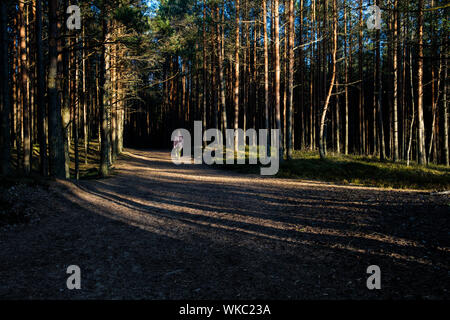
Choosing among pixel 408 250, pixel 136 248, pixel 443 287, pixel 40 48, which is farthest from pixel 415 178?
pixel 40 48

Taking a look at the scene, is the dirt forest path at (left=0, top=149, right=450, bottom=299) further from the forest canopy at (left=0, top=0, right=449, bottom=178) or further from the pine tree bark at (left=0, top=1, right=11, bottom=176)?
the forest canopy at (left=0, top=0, right=449, bottom=178)

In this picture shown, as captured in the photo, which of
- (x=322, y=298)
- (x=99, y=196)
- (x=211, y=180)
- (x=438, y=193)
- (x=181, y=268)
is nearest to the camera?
(x=322, y=298)

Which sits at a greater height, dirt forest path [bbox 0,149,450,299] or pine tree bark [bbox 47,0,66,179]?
pine tree bark [bbox 47,0,66,179]

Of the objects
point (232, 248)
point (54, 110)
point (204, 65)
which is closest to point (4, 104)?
point (54, 110)

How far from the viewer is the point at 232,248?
4910 mm

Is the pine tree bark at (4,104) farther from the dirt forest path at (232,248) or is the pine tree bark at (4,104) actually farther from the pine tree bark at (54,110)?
the dirt forest path at (232,248)

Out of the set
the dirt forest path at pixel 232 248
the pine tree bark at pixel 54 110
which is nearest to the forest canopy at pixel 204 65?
the pine tree bark at pixel 54 110

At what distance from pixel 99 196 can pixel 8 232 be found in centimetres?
346

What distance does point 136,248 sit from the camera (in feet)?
16.2

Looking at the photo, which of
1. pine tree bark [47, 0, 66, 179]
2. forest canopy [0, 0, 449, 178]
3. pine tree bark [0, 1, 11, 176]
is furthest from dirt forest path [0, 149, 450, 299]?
forest canopy [0, 0, 449, 178]

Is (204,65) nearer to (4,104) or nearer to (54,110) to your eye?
(54,110)

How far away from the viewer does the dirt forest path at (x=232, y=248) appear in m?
3.48

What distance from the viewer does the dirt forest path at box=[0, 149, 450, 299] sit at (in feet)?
11.4

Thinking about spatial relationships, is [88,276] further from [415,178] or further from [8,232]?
[415,178]
